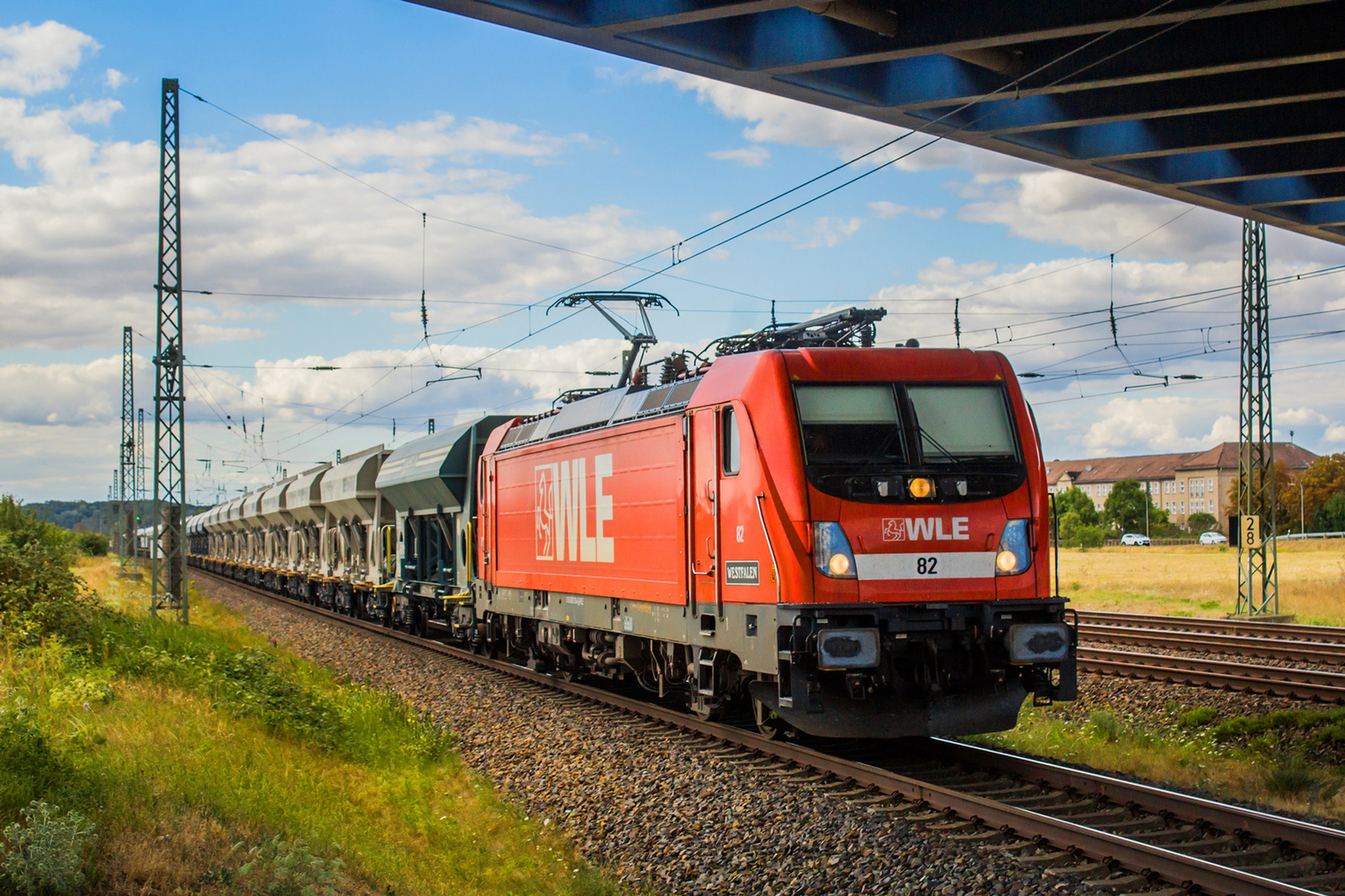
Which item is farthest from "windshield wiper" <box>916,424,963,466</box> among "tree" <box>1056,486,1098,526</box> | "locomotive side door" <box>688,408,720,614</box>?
"tree" <box>1056,486,1098,526</box>

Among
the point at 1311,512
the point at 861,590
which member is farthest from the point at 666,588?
the point at 1311,512

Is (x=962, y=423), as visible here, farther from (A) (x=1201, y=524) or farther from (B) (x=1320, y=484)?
(A) (x=1201, y=524)

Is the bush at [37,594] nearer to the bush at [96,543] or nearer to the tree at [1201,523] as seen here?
the bush at [96,543]

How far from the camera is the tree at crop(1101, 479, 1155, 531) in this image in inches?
4373

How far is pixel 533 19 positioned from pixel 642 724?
23.4ft

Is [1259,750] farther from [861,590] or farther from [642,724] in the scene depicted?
[642,724]

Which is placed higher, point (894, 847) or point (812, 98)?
point (812, 98)

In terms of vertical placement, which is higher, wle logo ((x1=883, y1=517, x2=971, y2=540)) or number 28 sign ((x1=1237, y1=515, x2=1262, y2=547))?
wle logo ((x1=883, y1=517, x2=971, y2=540))

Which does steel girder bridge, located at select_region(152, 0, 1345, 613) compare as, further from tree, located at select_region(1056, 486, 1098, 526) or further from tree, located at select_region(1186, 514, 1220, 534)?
tree, located at select_region(1186, 514, 1220, 534)

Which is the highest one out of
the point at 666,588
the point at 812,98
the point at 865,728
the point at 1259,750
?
the point at 812,98

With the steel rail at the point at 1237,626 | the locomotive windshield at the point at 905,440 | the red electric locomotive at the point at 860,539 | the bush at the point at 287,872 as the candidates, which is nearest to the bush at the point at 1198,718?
the red electric locomotive at the point at 860,539

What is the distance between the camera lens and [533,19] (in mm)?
9125

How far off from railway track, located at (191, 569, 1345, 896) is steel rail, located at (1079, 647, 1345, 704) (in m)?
5.52

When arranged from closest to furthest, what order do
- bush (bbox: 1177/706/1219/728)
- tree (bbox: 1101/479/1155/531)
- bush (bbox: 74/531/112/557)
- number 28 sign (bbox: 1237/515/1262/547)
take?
bush (bbox: 1177/706/1219/728) → number 28 sign (bbox: 1237/515/1262/547) → bush (bbox: 74/531/112/557) → tree (bbox: 1101/479/1155/531)
